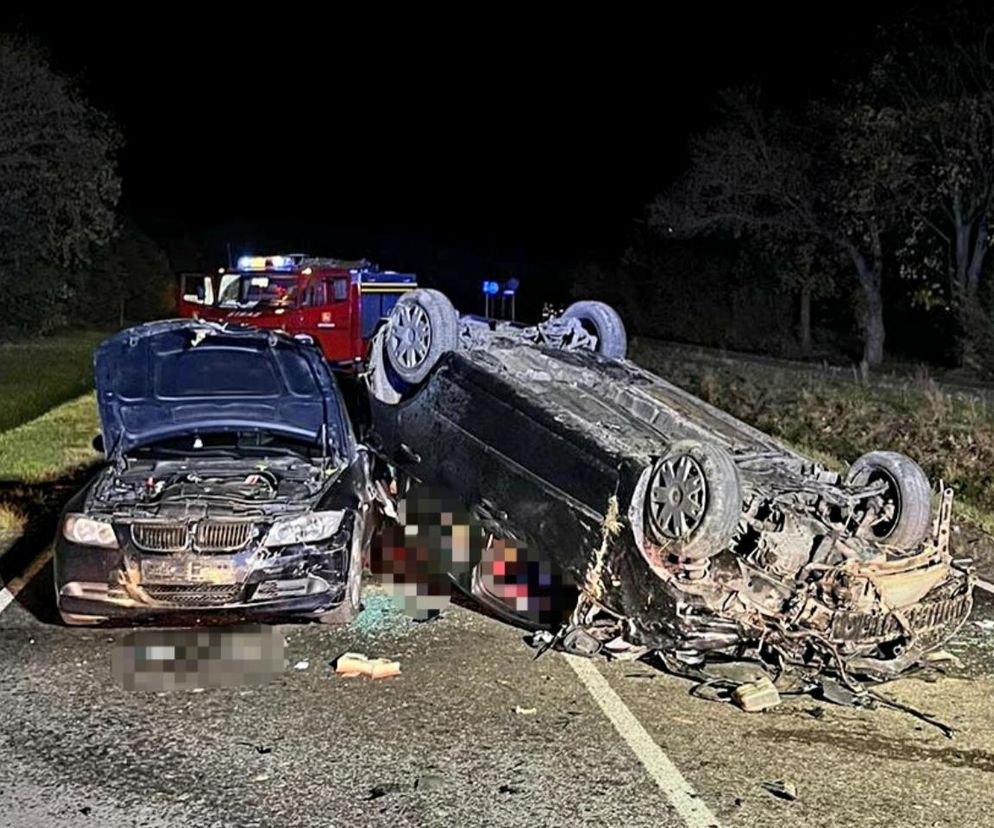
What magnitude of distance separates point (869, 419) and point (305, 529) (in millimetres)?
8713

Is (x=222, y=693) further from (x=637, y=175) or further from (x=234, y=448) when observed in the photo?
(x=637, y=175)

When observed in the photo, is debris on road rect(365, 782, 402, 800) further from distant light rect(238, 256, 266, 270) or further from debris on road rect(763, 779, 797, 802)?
distant light rect(238, 256, 266, 270)

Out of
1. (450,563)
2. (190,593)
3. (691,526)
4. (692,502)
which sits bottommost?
(450,563)

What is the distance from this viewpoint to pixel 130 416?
7.07 metres

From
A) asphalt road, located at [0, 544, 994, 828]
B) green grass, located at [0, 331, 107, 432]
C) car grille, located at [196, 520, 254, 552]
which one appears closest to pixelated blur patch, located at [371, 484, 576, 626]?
asphalt road, located at [0, 544, 994, 828]

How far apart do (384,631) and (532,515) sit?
1061 mm

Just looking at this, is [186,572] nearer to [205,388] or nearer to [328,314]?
[205,388]

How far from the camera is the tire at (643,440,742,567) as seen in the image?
5133mm

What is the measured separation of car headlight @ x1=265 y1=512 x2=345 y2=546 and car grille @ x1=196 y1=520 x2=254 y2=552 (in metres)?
0.12

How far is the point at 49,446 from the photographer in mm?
12000

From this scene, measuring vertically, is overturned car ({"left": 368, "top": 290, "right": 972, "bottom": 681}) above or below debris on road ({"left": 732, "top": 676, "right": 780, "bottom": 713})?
above

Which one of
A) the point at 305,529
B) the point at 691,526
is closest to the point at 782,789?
the point at 691,526

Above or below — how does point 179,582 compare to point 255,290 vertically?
below

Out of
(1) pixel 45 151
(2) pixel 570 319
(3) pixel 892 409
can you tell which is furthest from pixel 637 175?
(2) pixel 570 319
